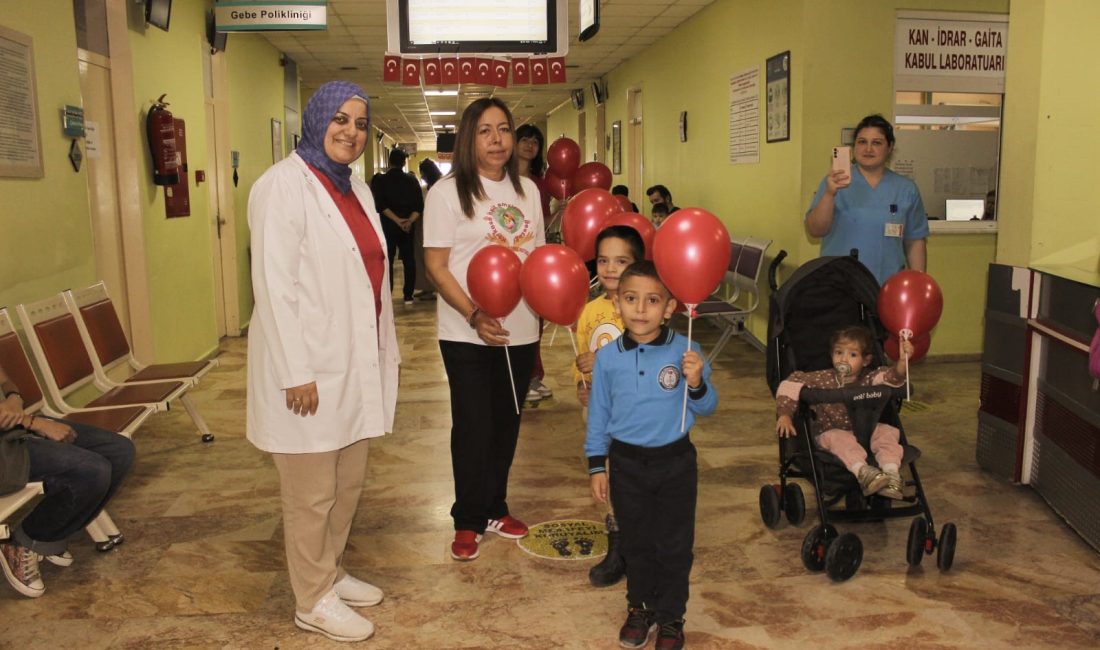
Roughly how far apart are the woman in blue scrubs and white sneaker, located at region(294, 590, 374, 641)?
2611 mm

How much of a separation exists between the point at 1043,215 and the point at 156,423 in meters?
4.51

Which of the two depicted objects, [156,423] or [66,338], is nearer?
[66,338]

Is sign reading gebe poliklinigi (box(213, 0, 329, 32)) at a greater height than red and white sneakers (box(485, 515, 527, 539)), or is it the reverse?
sign reading gebe poliklinigi (box(213, 0, 329, 32))

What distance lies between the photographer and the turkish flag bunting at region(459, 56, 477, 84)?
219 inches

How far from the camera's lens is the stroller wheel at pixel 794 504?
3.39 meters

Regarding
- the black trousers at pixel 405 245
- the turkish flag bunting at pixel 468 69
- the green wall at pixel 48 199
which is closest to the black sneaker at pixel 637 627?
the green wall at pixel 48 199

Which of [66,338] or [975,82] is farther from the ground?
[975,82]

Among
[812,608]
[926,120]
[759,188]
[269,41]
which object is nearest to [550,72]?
[759,188]

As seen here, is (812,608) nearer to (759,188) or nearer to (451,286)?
(451,286)

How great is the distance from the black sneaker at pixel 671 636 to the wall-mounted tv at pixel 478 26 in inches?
149

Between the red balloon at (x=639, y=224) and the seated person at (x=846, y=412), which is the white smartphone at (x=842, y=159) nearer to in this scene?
the seated person at (x=846, y=412)

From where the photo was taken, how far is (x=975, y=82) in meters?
6.45

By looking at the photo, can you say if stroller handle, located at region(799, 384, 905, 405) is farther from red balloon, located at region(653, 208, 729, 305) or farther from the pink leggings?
red balloon, located at region(653, 208, 729, 305)

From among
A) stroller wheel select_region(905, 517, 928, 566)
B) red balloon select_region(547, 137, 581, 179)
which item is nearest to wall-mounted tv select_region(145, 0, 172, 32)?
red balloon select_region(547, 137, 581, 179)
